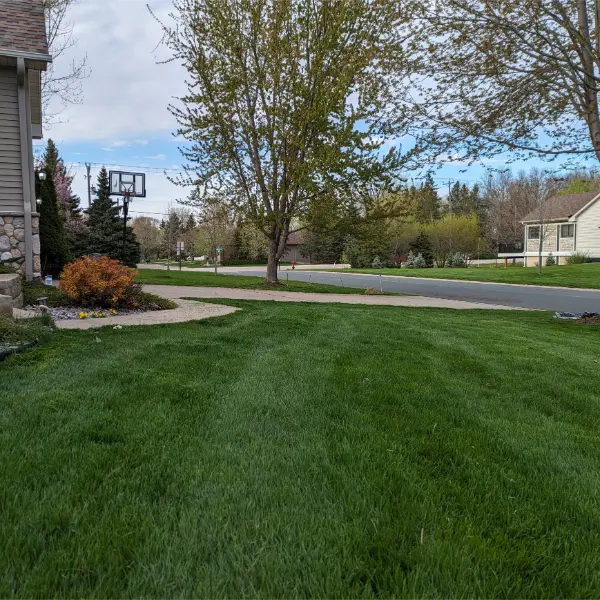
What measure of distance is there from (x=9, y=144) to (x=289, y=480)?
9.99m

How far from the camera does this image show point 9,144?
938 cm

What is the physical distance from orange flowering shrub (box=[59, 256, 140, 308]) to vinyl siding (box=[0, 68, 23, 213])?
2.77 meters

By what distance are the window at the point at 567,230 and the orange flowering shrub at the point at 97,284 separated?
1469 inches

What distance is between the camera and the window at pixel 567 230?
1433 inches

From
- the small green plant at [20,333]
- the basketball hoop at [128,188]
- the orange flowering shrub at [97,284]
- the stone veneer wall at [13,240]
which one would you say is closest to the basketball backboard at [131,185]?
the basketball hoop at [128,188]

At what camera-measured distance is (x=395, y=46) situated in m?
7.94

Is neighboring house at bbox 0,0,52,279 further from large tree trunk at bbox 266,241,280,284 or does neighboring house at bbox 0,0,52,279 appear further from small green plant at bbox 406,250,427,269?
small green plant at bbox 406,250,427,269

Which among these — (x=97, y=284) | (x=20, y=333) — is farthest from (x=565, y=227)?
(x=20, y=333)

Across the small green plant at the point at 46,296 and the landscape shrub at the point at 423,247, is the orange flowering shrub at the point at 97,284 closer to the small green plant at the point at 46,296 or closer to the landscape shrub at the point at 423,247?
the small green plant at the point at 46,296

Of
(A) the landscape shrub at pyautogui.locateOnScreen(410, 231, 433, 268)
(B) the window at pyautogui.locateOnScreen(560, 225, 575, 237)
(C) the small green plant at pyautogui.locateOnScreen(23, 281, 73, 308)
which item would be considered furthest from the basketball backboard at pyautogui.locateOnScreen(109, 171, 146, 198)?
(B) the window at pyautogui.locateOnScreen(560, 225, 575, 237)

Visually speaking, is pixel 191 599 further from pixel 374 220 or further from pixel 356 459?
pixel 374 220

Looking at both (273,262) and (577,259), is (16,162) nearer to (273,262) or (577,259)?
(273,262)

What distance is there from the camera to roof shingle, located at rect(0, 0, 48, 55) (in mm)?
9125

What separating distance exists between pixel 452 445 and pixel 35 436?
89.1 inches
